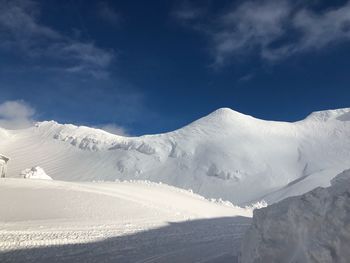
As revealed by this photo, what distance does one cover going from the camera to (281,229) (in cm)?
981

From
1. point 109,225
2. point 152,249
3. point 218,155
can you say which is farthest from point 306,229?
point 218,155

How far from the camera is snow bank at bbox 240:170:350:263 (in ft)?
25.7

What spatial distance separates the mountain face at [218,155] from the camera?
56719 mm

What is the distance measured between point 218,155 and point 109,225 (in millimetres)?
44160

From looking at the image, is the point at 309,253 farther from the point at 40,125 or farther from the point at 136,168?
the point at 40,125

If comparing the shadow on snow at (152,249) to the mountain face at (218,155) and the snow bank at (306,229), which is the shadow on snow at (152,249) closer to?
the snow bank at (306,229)

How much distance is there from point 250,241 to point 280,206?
1.16 meters

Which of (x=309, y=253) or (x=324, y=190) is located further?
(x=324, y=190)

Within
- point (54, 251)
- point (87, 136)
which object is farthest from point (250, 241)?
point (87, 136)

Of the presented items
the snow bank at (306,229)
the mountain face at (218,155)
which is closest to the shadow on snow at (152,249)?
the snow bank at (306,229)

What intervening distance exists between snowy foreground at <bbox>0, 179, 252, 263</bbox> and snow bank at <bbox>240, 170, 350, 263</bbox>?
4.13 metres

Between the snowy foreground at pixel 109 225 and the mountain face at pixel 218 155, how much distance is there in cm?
2123

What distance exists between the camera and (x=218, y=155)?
6316cm

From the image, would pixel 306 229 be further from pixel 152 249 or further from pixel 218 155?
pixel 218 155
